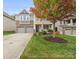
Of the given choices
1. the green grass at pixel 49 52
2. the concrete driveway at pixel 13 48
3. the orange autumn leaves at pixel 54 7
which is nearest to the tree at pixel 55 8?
the orange autumn leaves at pixel 54 7

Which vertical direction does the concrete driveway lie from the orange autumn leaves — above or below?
below

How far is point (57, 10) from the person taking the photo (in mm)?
8453

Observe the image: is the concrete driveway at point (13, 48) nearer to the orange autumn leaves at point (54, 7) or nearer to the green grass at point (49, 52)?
the green grass at point (49, 52)

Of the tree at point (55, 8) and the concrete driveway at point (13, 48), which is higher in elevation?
the tree at point (55, 8)

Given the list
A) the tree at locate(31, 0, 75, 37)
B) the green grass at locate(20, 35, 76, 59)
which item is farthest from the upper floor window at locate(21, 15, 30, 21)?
the green grass at locate(20, 35, 76, 59)

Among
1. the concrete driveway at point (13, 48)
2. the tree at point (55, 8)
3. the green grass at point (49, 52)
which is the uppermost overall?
the tree at point (55, 8)

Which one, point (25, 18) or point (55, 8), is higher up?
point (25, 18)

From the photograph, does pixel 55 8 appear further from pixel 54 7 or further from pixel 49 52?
pixel 49 52

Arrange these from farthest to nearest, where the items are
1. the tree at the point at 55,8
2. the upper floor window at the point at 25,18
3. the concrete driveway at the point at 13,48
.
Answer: the upper floor window at the point at 25,18 < the tree at the point at 55,8 < the concrete driveway at the point at 13,48

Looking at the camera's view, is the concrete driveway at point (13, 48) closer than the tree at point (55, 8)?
Yes

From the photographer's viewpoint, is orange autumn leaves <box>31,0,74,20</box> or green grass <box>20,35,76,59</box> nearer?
green grass <box>20,35,76,59</box>

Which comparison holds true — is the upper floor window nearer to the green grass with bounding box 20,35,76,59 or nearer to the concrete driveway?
the concrete driveway

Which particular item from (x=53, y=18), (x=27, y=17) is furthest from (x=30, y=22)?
(x=53, y=18)

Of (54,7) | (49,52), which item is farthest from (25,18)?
(49,52)
